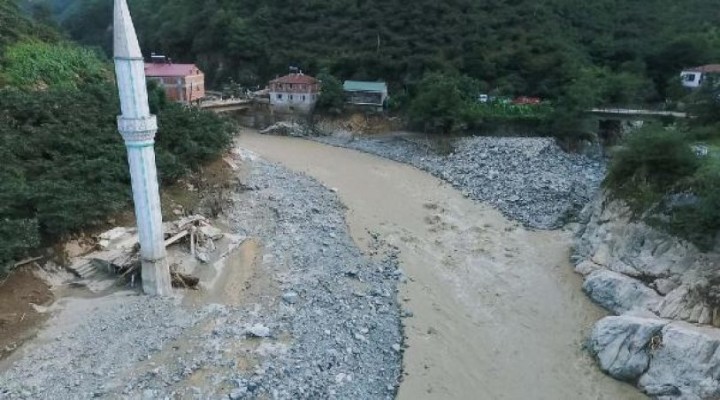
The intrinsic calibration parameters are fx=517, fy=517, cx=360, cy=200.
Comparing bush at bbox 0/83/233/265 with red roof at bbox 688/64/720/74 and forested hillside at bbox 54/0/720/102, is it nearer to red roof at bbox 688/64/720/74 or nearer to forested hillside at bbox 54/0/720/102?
forested hillside at bbox 54/0/720/102

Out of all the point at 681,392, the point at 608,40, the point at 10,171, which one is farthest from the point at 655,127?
→ the point at 608,40

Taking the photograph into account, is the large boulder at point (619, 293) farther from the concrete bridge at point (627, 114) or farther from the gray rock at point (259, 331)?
the concrete bridge at point (627, 114)

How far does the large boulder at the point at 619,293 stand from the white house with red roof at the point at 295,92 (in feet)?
98.4

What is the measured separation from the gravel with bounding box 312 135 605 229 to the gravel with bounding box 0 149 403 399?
10330 millimetres

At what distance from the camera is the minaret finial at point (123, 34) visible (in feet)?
46.3

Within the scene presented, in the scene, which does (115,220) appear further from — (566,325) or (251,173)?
(566,325)

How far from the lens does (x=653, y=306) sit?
1583 cm

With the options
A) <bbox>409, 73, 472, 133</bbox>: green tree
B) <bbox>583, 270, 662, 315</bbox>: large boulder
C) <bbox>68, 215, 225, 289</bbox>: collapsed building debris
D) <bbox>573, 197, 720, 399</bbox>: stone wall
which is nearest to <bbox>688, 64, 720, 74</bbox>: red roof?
<bbox>409, 73, 472, 133</bbox>: green tree

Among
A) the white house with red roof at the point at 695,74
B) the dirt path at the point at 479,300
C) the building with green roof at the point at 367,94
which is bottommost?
the dirt path at the point at 479,300

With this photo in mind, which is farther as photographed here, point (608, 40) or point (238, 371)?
point (608, 40)

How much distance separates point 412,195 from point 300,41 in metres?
27.3

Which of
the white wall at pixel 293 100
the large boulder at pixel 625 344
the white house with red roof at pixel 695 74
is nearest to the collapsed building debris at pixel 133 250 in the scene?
the large boulder at pixel 625 344

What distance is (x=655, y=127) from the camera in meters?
20.2

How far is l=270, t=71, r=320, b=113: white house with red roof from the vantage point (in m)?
43.3
